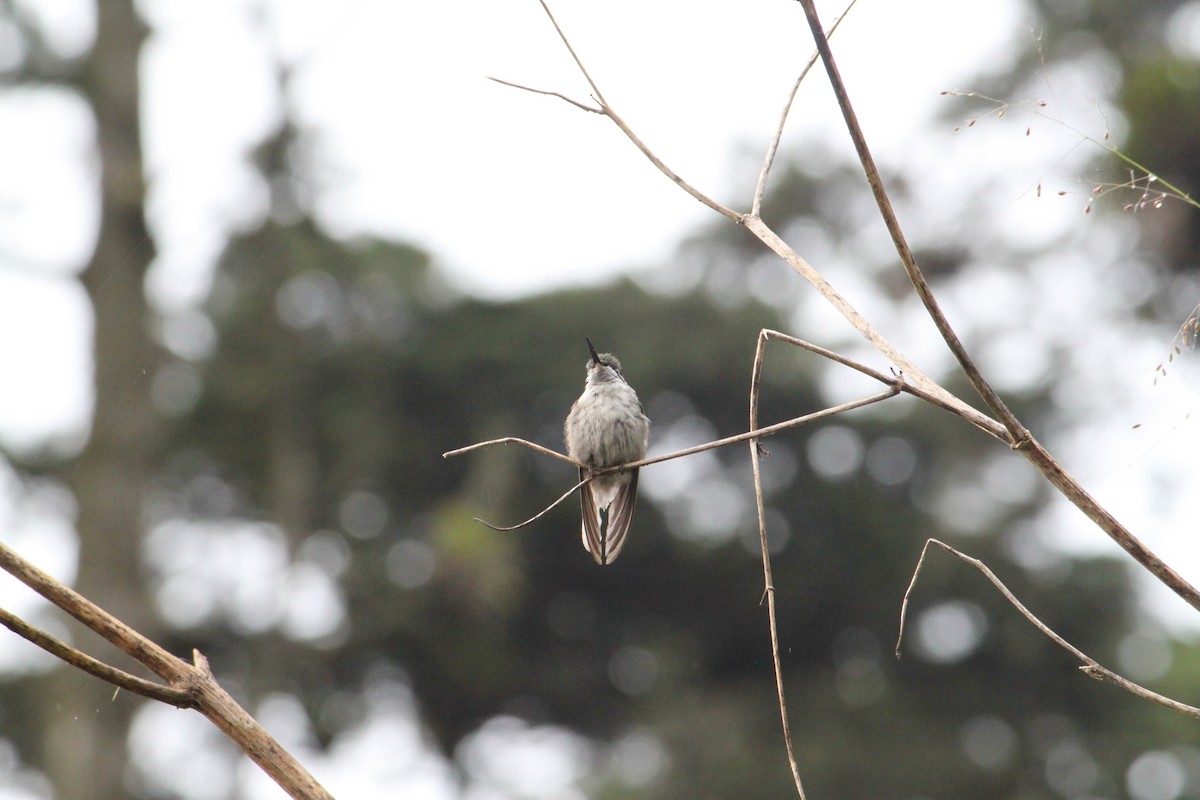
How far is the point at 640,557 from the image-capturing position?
19094 mm

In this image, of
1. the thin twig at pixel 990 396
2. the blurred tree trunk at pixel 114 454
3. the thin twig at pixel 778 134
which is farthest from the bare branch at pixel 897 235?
the blurred tree trunk at pixel 114 454

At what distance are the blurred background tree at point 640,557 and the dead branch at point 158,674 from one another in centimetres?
1310

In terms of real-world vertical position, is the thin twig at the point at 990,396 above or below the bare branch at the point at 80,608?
above

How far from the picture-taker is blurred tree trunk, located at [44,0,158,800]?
996 centimetres

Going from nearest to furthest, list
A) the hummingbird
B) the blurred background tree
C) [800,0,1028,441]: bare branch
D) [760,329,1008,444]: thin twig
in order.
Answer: [800,0,1028,441]: bare branch → [760,329,1008,444]: thin twig → the hummingbird → the blurred background tree

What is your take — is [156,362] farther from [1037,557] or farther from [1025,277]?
[1037,557]

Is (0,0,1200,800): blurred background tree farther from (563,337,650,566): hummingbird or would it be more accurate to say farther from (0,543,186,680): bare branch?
(0,543,186,680): bare branch

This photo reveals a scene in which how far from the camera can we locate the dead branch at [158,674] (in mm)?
1473

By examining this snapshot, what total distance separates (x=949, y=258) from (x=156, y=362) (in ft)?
32.5

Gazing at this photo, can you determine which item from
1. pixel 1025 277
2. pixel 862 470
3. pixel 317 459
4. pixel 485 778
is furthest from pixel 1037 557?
pixel 317 459

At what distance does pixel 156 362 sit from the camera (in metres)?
11.8

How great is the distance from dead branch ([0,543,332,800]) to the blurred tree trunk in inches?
348

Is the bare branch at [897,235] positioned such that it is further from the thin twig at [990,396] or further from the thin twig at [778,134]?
the thin twig at [778,134]

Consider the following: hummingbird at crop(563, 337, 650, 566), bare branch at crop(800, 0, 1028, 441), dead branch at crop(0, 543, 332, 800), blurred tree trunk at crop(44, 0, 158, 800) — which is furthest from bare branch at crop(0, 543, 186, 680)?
blurred tree trunk at crop(44, 0, 158, 800)
